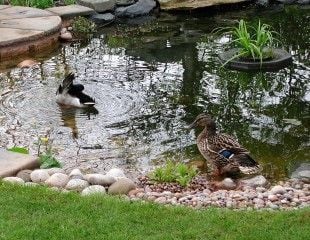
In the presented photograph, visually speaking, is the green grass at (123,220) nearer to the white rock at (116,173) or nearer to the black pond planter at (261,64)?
the white rock at (116,173)

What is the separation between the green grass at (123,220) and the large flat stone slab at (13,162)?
64cm

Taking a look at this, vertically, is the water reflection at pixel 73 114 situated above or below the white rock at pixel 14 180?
below

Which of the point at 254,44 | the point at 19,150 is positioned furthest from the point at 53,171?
the point at 254,44

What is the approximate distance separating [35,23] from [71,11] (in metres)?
1.32

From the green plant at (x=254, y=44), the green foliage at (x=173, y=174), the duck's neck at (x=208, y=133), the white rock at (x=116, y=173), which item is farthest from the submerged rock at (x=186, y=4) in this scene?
the white rock at (x=116, y=173)

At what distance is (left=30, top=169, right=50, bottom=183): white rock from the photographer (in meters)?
6.57

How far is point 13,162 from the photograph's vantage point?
6809mm

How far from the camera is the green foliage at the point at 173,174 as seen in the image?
Result: 6877 mm

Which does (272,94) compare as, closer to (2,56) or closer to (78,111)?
(78,111)

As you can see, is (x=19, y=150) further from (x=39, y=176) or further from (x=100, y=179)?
(x=100, y=179)

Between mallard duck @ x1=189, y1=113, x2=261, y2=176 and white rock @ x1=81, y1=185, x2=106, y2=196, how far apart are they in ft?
4.33

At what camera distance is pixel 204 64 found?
11.1 m

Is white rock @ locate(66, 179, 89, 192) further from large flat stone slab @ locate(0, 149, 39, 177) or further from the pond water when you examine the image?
the pond water

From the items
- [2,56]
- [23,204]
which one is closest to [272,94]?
[2,56]
